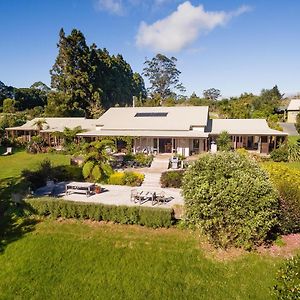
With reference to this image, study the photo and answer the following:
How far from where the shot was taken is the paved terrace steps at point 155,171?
1972 centimetres

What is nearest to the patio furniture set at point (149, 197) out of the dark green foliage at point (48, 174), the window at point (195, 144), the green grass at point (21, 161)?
the dark green foliage at point (48, 174)

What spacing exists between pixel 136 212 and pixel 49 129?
26660mm

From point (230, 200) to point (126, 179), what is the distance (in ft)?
34.4

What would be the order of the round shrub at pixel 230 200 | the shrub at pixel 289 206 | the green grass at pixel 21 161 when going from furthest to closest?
the green grass at pixel 21 161
the shrub at pixel 289 206
the round shrub at pixel 230 200

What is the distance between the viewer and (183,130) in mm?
29078

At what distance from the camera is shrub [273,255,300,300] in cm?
800

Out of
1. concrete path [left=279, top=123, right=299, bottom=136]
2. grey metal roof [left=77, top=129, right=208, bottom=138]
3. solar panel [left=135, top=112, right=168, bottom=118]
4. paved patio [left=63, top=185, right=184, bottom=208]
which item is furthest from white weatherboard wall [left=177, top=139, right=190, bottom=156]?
concrete path [left=279, top=123, right=299, bottom=136]

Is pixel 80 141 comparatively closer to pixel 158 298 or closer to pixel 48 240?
pixel 48 240

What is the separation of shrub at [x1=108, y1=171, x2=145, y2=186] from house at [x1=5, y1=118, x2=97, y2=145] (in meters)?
16.8

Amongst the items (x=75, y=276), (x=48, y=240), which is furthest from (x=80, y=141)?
(x=75, y=276)

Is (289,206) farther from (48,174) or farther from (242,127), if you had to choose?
(242,127)

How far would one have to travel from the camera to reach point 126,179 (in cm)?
1977

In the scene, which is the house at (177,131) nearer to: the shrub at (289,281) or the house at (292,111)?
the shrub at (289,281)

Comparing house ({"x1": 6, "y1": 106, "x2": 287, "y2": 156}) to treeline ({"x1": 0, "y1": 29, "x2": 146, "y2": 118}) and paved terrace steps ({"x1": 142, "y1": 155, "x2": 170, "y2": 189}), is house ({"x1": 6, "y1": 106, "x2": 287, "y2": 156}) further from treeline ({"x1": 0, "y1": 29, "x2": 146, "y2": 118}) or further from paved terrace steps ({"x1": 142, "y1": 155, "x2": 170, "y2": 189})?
treeline ({"x1": 0, "y1": 29, "x2": 146, "y2": 118})
